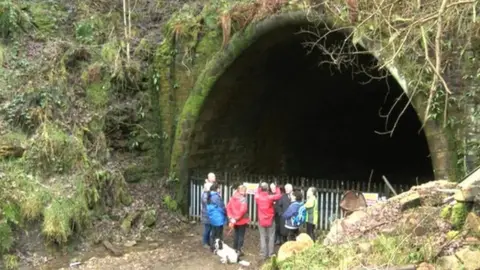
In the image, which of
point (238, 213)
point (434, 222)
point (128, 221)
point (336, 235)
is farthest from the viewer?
point (128, 221)

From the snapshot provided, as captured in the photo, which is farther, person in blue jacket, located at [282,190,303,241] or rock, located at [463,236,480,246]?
person in blue jacket, located at [282,190,303,241]

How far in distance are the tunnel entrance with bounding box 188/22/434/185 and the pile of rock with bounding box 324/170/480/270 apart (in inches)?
102

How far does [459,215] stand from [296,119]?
9.29 metres

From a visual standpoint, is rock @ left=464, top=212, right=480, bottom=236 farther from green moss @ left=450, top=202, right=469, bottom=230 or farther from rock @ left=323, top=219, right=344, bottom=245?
rock @ left=323, top=219, right=344, bottom=245

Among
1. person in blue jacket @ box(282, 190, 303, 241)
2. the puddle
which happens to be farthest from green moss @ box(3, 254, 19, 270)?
person in blue jacket @ box(282, 190, 303, 241)

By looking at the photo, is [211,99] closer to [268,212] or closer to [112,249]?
[268,212]

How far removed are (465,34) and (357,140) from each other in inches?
368

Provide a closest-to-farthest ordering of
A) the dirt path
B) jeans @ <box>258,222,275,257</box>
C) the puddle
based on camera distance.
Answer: the puddle
the dirt path
jeans @ <box>258,222,275,257</box>

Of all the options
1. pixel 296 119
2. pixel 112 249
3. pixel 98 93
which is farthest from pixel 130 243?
pixel 296 119

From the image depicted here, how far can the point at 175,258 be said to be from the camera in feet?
30.9

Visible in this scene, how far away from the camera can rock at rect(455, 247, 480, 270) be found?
518 centimetres

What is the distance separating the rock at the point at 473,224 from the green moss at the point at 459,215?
13cm

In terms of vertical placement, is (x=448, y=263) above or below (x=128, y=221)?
above

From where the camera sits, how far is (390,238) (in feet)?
20.0
